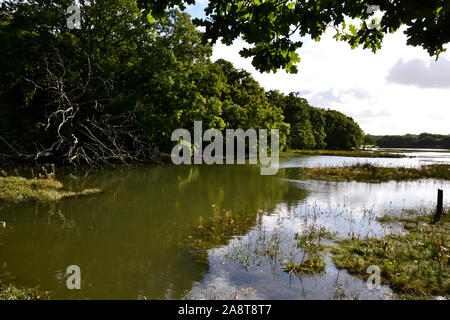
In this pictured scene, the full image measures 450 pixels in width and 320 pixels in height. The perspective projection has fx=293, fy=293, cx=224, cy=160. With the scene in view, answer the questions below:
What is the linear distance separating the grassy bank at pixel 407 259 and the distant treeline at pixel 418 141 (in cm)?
16314

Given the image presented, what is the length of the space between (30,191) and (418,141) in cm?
19313

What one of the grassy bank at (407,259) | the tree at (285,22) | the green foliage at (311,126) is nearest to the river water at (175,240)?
the grassy bank at (407,259)

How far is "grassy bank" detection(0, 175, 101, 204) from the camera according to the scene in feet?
44.5

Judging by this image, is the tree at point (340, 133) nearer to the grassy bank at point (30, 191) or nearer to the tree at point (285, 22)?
the grassy bank at point (30, 191)

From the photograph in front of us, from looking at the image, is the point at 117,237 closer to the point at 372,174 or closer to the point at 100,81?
the point at 100,81

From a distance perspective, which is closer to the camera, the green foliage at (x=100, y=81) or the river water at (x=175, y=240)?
the river water at (x=175, y=240)

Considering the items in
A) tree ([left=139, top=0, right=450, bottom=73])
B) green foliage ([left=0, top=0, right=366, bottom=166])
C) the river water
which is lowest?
the river water

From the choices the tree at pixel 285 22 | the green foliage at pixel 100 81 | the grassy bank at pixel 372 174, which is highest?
the green foliage at pixel 100 81

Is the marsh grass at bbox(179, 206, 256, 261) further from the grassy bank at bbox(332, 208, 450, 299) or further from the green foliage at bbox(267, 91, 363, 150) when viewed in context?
the green foliage at bbox(267, 91, 363, 150)

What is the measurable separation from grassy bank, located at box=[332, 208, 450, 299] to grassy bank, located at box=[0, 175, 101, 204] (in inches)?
520

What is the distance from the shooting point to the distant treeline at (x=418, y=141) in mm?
146275

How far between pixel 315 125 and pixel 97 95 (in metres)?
85.4

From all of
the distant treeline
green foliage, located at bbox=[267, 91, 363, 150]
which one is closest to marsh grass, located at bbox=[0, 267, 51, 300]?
green foliage, located at bbox=[267, 91, 363, 150]
